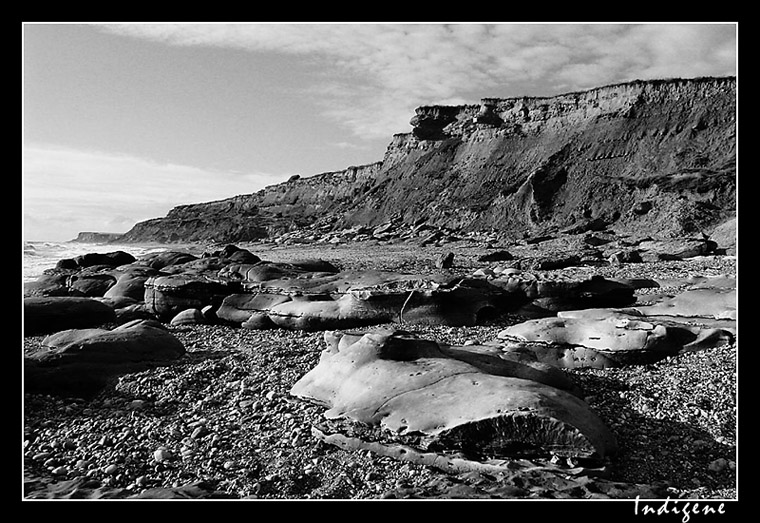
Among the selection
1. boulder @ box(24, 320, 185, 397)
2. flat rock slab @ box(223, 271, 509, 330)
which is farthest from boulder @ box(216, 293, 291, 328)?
boulder @ box(24, 320, 185, 397)

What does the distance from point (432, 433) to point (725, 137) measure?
35817 mm

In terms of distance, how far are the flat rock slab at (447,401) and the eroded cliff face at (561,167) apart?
23.6m

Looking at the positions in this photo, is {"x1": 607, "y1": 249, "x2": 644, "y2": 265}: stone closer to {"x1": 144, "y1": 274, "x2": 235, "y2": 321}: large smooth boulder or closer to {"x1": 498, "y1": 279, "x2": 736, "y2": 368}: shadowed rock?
{"x1": 498, "y1": 279, "x2": 736, "y2": 368}: shadowed rock

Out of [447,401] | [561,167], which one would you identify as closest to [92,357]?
[447,401]

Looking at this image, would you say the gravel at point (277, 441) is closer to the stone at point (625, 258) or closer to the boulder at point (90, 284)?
the boulder at point (90, 284)

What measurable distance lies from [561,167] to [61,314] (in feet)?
110

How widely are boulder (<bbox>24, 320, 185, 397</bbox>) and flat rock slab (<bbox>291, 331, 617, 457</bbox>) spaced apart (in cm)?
259

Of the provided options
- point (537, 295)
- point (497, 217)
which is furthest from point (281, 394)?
point (497, 217)

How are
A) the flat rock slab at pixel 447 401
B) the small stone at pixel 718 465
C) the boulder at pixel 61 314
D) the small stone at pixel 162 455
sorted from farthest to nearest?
the boulder at pixel 61 314 < the small stone at pixel 162 455 < the small stone at pixel 718 465 < the flat rock slab at pixel 447 401

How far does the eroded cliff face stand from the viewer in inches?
1173

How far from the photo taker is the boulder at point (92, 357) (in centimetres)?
654

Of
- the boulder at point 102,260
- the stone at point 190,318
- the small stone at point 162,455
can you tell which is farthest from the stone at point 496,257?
the small stone at point 162,455

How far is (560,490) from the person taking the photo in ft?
12.7
